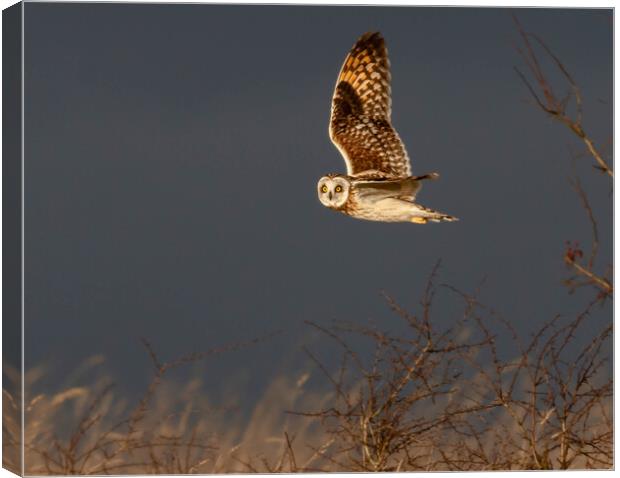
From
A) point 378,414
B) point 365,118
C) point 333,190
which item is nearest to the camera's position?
point 378,414

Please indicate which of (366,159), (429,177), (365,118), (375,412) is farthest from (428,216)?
(375,412)

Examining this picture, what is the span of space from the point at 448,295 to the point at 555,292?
0.53 metres

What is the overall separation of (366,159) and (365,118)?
0.22m

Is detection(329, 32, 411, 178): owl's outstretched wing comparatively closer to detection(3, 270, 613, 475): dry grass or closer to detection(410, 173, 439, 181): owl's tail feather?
detection(410, 173, 439, 181): owl's tail feather

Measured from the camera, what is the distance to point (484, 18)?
6.35 meters

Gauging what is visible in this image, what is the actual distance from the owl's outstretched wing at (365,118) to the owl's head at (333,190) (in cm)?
7

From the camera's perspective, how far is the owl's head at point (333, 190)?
6262 millimetres

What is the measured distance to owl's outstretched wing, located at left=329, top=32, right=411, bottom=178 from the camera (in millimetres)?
6297

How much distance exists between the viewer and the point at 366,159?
20.8ft

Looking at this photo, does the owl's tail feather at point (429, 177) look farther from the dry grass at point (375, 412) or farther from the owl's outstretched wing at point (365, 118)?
the dry grass at point (375, 412)

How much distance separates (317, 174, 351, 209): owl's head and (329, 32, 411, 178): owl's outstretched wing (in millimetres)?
73

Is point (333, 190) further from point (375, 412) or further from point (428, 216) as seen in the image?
point (375, 412)

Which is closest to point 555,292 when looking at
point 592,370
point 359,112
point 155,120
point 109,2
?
point 592,370

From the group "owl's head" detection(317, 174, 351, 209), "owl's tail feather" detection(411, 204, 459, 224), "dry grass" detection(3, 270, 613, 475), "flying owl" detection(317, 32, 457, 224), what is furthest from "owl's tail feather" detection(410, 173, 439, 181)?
"dry grass" detection(3, 270, 613, 475)
